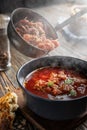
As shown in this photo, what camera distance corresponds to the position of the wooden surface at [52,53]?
202 centimetres

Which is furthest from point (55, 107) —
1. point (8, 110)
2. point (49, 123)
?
point (8, 110)

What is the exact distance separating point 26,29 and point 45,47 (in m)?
0.30

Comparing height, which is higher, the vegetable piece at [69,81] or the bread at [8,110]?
the vegetable piece at [69,81]

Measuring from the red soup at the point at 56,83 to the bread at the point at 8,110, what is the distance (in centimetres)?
13

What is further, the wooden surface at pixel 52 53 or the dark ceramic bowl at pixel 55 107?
the wooden surface at pixel 52 53

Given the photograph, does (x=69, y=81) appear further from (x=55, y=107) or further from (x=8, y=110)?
(x=8, y=110)

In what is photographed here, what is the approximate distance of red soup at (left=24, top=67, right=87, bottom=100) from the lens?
5.15 ft

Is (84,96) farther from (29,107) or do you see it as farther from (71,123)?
(29,107)

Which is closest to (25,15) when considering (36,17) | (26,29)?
(36,17)

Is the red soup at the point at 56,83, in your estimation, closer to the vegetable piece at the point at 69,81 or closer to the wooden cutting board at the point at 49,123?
the vegetable piece at the point at 69,81

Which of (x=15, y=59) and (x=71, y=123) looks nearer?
(x=71, y=123)

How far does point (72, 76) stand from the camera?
5.87ft

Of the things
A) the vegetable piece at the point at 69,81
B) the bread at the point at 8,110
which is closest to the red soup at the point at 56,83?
the vegetable piece at the point at 69,81

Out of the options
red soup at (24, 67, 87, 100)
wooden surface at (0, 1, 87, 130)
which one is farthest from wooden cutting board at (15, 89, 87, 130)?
red soup at (24, 67, 87, 100)
